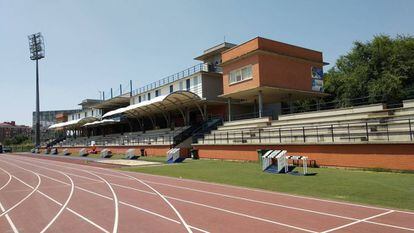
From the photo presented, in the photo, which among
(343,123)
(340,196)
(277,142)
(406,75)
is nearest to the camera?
(340,196)

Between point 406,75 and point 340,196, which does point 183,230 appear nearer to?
point 340,196

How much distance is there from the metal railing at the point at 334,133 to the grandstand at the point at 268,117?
53 mm

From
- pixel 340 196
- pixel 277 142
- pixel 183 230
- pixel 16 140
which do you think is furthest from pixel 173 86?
pixel 16 140

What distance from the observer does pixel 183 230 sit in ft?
30.9

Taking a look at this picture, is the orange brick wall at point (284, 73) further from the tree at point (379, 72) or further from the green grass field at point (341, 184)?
the green grass field at point (341, 184)

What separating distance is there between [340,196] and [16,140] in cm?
16026

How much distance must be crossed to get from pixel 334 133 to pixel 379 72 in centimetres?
2851

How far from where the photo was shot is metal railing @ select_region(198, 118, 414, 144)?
19.3m

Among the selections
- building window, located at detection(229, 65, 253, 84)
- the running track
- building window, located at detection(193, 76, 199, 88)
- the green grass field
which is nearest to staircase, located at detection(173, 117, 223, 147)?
building window, located at detection(193, 76, 199, 88)

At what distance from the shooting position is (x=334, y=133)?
23.1 metres

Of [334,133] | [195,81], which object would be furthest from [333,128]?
[195,81]

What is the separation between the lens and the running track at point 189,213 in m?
9.58

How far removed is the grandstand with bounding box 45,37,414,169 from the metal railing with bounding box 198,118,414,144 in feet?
0.17

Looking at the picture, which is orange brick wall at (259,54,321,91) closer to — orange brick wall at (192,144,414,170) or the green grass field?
orange brick wall at (192,144,414,170)
